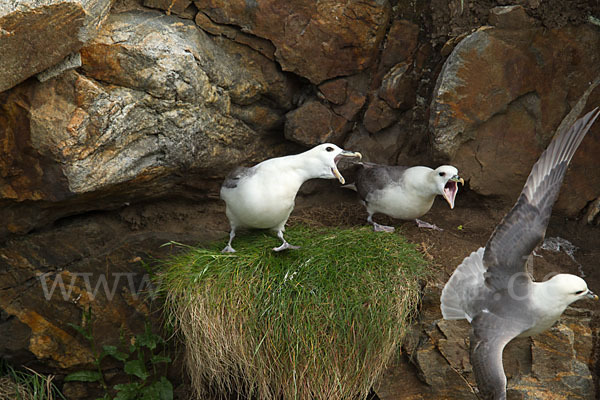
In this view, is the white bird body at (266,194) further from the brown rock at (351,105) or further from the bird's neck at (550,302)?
the bird's neck at (550,302)

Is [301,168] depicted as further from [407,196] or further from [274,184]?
[407,196]

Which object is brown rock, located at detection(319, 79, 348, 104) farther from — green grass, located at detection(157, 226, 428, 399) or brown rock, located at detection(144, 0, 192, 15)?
green grass, located at detection(157, 226, 428, 399)

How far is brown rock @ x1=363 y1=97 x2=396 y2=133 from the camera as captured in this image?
4031 mm

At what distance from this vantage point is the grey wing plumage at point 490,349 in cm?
265

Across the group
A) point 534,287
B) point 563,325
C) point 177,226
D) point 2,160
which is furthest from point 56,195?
point 563,325

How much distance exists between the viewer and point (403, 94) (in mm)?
3986

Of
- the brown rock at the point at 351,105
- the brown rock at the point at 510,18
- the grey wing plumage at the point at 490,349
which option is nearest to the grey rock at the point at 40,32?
the brown rock at the point at 351,105

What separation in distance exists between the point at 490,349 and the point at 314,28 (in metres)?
2.12

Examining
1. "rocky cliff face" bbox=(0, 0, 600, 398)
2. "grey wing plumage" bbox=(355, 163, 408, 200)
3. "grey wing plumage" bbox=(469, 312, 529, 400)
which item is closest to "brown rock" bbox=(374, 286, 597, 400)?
"rocky cliff face" bbox=(0, 0, 600, 398)

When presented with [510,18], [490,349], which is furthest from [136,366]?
[510,18]

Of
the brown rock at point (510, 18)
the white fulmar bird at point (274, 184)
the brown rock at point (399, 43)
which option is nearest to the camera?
the white fulmar bird at point (274, 184)

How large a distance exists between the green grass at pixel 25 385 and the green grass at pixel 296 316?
994 millimetres

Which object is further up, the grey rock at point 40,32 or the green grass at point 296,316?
the grey rock at point 40,32

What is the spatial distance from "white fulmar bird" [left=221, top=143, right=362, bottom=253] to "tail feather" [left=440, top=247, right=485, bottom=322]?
2.61 ft
